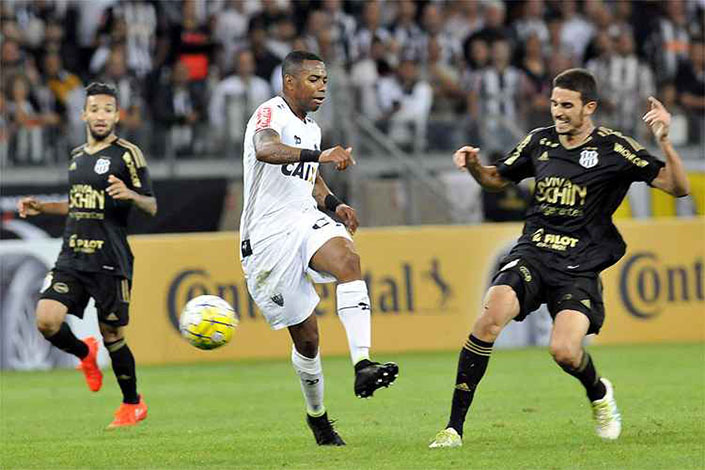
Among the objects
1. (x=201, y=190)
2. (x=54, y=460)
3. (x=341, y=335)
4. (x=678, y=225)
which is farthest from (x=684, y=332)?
(x=54, y=460)

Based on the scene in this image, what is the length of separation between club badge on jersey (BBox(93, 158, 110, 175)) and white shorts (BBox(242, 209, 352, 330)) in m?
2.47

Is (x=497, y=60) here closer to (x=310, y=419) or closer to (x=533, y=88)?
(x=533, y=88)

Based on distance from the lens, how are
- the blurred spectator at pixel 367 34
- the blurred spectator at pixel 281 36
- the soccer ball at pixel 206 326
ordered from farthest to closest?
the blurred spectator at pixel 367 34 < the blurred spectator at pixel 281 36 < the soccer ball at pixel 206 326

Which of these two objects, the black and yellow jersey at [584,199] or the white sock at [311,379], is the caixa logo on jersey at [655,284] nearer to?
the black and yellow jersey at [584,199]

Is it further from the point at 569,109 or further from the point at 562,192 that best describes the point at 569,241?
the point at 569,109

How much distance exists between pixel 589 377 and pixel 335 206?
6.35 feet

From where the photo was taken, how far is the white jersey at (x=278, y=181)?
29.0ft

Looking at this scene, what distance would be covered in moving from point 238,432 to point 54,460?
1734 mm

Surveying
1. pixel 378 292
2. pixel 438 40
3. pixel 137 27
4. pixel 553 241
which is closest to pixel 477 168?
pixel 553 241

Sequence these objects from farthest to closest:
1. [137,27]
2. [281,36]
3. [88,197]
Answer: [281,36] → [137,27] → [88,197]

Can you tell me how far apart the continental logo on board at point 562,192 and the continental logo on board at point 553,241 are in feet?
0.66

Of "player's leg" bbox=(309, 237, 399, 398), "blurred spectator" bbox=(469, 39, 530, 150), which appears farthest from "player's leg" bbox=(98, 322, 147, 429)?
"blurred spectator" bbox=(469, 39, 530, 150)

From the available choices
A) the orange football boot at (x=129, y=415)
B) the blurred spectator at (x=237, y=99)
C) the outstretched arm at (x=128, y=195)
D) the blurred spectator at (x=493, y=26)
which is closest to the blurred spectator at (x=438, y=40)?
the blurred spectator at (x=493, y=26)

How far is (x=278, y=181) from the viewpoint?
8.91 metres
